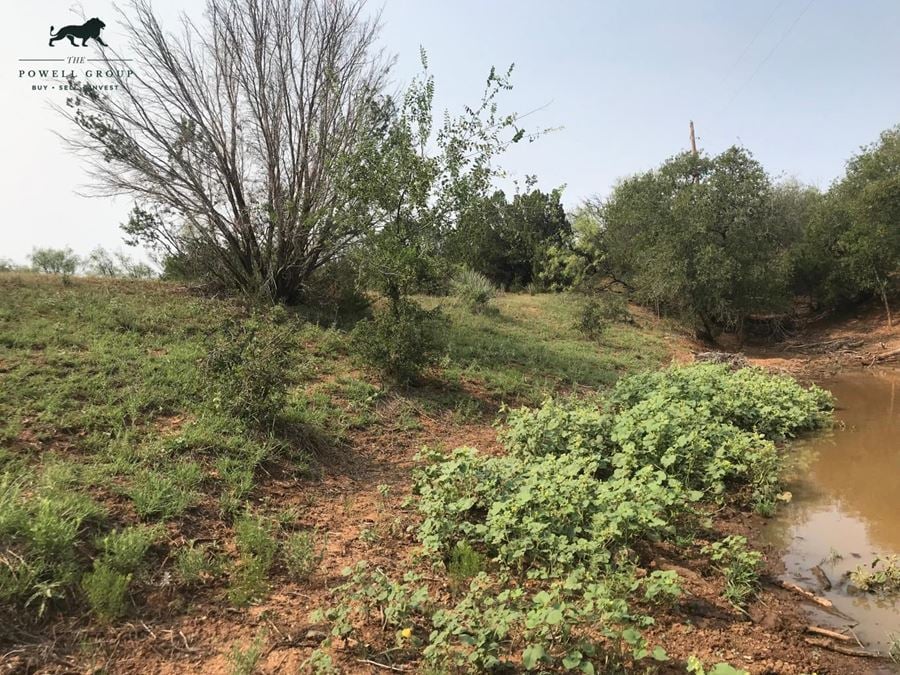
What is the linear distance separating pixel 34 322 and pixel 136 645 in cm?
621

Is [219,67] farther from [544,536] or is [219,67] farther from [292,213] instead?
[544,536]

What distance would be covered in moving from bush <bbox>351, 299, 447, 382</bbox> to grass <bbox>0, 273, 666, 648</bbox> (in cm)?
30

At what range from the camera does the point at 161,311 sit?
28.9 feet

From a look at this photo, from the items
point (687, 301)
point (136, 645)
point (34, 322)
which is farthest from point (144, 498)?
point (687, 301)

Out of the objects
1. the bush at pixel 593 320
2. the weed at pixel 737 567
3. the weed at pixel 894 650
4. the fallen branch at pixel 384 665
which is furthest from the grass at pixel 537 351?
the fallen branch at pixel 384 665

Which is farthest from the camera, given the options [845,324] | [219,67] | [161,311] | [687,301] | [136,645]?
[845,324]

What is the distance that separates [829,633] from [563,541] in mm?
1638

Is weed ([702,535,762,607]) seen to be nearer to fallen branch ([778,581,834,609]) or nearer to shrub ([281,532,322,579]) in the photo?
fallen branch ([778,581,834,609])

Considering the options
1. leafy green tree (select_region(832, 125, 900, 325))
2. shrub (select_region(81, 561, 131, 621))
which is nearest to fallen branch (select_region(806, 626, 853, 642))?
shrub (select_region(81, 561, 131, 621))

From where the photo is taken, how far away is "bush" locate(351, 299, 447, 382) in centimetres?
777

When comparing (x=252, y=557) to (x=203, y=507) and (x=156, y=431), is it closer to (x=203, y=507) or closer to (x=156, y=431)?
(x=203, y=507)

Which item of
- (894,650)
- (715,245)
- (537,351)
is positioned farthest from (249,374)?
(715,245)

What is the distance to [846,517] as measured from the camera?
4.90m

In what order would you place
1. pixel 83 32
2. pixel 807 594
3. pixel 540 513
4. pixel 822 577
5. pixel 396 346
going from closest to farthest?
pixel 807 594, pixel 540 513, pixel 822 577, pixel 396 346, pixel 83 32
